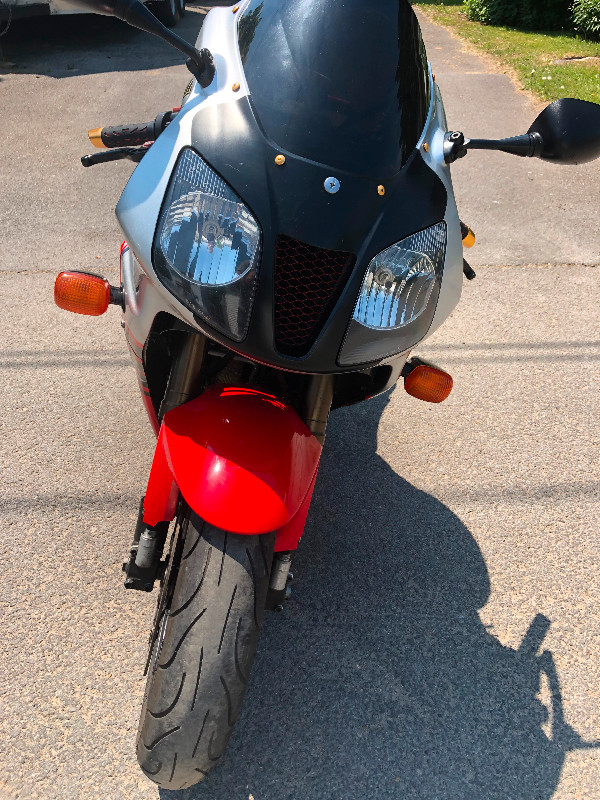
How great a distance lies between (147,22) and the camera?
1827 mm

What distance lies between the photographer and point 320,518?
10.4ft

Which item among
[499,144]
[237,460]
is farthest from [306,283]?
[499,144]

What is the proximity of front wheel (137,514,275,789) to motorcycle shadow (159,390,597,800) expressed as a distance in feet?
1.07

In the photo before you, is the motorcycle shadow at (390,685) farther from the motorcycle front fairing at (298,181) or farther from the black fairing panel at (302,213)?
the black fairing panel at (302,213)

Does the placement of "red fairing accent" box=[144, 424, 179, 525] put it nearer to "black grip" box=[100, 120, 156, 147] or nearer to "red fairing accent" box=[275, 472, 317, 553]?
"red fairing accent" box=[275, 472, 317, 553]

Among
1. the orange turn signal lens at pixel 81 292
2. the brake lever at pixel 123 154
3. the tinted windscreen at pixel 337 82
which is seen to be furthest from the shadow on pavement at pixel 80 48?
the tinted windscreen at pixel 337 82

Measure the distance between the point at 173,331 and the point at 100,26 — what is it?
11.3 meters

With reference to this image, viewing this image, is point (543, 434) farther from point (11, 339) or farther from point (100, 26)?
point (100, 26)

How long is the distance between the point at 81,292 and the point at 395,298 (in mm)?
1113

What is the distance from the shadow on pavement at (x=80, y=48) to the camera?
373 inches

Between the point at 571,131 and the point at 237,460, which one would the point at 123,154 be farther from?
the point at 571,131

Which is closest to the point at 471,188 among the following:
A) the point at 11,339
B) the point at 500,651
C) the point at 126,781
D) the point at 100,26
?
the point at 11,339

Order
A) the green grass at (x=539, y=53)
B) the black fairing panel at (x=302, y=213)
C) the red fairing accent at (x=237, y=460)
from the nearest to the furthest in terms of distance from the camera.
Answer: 1. the black fairing panel at (x=302, y=213)
2. the red fairing accent at (x=237, y=460)
3. the green grass at (x=539, y=53)

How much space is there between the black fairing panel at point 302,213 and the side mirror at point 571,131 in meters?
0.60
